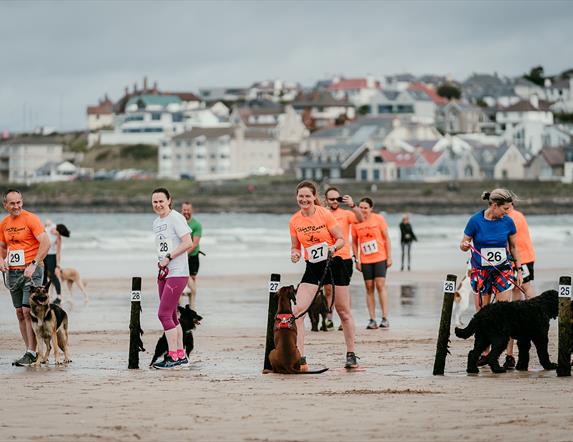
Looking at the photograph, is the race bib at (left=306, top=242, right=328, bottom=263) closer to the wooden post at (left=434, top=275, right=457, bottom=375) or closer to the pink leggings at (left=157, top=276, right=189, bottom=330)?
the wooden post at (left=434, top=275, right=457, bottom=375)

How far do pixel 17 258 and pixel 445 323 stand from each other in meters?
3.96

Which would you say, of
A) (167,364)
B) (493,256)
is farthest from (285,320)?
(493,256)

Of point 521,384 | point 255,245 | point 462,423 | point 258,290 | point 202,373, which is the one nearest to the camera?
point 462,423

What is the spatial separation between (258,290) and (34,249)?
1168 cm

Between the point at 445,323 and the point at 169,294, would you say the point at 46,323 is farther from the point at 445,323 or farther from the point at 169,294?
the point at 445,323

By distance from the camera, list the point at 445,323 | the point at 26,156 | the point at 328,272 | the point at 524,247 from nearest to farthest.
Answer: the point at 445,323 < the point at 328,272 < the point at 524,247 < the point at 26,156

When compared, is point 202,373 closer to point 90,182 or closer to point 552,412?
point 552,412

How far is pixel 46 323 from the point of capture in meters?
12.0

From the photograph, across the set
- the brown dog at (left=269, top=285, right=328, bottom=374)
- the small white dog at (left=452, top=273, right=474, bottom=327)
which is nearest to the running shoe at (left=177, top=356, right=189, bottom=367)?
the brown dog at (left=269, top=285, right=328, bottom=374)

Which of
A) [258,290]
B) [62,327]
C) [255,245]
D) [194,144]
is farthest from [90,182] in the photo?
[62,327]

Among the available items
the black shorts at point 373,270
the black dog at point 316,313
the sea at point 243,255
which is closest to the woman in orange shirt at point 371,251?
the black shorts at point 373,270

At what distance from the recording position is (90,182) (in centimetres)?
14575

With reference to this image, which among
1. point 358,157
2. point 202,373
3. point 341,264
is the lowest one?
point 202,373

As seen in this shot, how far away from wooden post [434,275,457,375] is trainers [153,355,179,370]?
2.30 m
